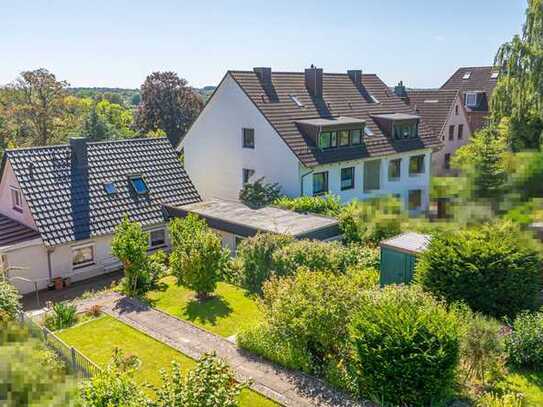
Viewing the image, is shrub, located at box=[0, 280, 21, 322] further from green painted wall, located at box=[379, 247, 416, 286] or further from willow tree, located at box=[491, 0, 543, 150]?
willow tree, located at box=[491, 0, 543, 150]

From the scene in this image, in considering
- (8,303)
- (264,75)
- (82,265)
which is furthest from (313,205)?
(8,303)

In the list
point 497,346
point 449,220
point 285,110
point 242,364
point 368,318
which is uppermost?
point 285,110

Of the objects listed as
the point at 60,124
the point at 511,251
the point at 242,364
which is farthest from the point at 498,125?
the point at 60,124

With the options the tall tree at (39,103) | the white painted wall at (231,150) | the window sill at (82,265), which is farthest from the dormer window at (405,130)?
the tall tree at (39,103)

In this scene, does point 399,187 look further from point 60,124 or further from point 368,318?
point 60,124

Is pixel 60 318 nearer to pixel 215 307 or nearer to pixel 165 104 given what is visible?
pixel 215 307
